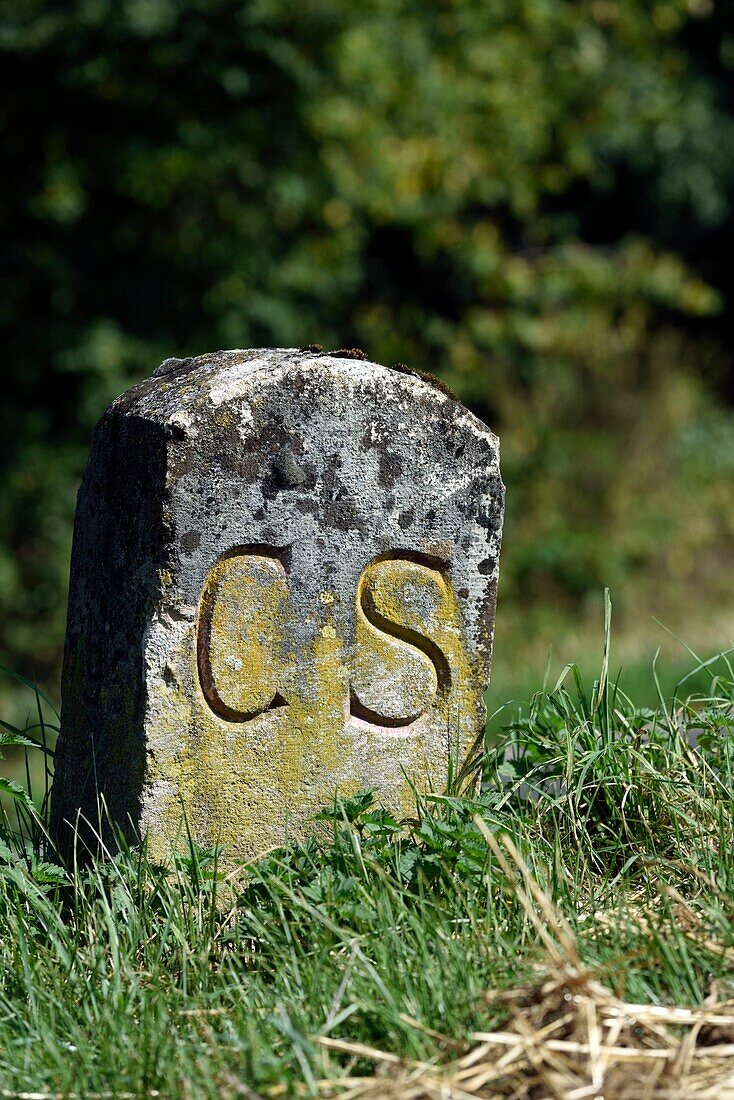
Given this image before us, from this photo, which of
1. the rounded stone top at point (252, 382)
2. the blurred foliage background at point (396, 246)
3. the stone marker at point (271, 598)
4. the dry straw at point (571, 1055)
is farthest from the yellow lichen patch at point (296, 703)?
the blurred foliage background at point (396, 246)

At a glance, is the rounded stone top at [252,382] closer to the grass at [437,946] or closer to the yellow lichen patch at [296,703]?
the yellow lichen patch at [296,703]

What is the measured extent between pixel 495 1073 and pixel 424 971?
0.27 meters

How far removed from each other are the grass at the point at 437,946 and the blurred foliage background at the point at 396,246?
3.00m

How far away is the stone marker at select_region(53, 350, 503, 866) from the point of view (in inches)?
103

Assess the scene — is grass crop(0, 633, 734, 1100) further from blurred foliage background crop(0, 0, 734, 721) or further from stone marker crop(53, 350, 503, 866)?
blurred foliage background crop(0, 0, 734, 721)

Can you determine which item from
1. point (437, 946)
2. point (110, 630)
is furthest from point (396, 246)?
point (437, 946)

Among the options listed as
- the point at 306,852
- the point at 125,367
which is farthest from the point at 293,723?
the point at 125,367

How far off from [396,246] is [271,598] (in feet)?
22.6

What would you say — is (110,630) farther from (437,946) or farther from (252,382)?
(437,946)

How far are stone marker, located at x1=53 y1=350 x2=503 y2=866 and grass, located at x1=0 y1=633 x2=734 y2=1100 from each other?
144 millimetres

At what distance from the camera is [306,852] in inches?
101

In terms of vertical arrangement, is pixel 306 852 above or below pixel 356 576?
below

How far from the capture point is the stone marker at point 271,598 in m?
2.62

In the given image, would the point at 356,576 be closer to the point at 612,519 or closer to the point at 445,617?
the point at 445,617
